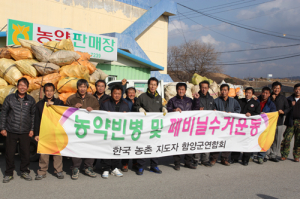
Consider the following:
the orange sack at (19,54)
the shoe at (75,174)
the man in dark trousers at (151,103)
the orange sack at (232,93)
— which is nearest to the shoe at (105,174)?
the shoe at (75,174)

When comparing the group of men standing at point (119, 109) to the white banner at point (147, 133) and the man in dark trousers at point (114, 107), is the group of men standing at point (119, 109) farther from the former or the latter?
the white banner at point (147, 133)

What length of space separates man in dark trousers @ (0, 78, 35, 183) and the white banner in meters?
0.30

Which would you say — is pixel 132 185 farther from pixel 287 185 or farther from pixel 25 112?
pixel 287 185

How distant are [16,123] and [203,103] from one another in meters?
3.95

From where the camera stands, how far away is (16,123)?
4.40 meters

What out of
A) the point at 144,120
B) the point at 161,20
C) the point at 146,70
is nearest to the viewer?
the point at 144,120

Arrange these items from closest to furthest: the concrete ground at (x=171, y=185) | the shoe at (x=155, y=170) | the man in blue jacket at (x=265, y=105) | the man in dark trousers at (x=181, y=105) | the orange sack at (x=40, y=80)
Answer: the concrete ground at (x=171, y=185)
the shoe at (x=155, y=170)
the man in dark trousers at (x=181, y=105)
the orange sack at (x=40, y=80)
the man in blue jacket at (x=265, y=105)

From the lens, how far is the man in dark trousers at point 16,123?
440 centimetres

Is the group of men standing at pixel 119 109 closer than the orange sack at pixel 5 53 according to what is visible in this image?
Yes

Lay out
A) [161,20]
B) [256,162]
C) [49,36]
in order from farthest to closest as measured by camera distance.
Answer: [161,20] < [49,36] < [256,162]

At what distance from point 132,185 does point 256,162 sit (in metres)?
3.53

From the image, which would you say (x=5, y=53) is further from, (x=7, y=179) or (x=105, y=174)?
(x=105, y=174)

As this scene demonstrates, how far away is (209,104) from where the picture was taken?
5.76 meters

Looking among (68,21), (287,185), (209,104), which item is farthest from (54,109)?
(68,21)
